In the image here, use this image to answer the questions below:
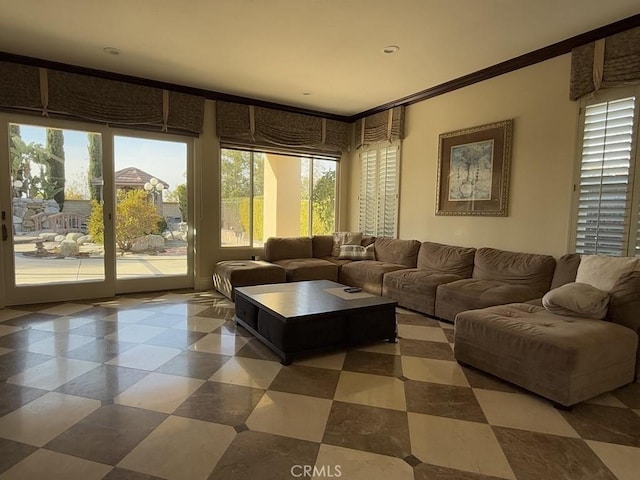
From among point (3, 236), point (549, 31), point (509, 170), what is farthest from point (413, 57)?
point (3, 236)

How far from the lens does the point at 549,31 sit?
3176mm

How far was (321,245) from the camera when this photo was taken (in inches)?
227

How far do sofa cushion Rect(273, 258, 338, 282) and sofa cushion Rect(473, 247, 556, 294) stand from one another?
1825 millimetres

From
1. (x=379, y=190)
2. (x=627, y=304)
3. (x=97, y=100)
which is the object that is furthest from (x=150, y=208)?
(x=627, y=304)

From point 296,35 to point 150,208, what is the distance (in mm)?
2891

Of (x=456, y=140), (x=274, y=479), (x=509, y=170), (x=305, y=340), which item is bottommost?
(x=274, y=479)

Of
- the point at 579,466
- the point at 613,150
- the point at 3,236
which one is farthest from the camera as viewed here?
the point at 3,236

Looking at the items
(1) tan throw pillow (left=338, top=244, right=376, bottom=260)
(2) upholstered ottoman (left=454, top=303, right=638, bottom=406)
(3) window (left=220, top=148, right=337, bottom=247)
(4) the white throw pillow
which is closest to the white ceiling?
(3) window (left=220, top=148, right=337, bottom=247)

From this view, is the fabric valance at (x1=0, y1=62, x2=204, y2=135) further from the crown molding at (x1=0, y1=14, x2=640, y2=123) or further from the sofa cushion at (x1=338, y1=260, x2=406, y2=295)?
the sofa cushion at (x1=338, y1=260, x2=406, y2=295)

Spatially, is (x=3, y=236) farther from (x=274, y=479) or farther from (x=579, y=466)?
(x=579, y=466)

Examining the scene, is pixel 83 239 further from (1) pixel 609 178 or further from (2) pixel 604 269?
(1) pixel 609 178

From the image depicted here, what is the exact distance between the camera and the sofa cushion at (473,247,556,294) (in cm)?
343

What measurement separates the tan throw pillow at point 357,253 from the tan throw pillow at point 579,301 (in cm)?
287

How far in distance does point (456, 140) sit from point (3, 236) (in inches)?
205
